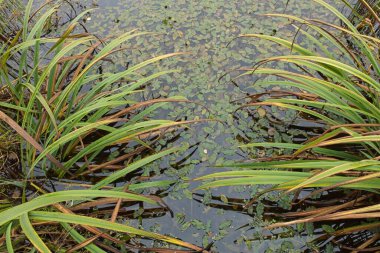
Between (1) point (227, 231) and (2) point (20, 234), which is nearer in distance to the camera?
(2) point (20, 234)

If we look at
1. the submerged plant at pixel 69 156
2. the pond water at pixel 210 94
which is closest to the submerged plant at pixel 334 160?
the pond water at pixel 210 94

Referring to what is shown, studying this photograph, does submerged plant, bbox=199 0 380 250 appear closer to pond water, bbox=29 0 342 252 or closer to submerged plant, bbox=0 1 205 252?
pond water, bbox=29 0 342 252

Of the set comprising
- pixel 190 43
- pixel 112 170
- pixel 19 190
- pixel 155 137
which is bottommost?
pixel 19 190

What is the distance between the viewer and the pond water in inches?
81.0

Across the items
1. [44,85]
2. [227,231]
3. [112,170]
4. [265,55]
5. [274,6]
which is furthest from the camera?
[274,6]

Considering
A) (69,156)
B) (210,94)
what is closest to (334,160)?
(210,94)

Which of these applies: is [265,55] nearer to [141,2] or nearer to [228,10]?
[228,10]

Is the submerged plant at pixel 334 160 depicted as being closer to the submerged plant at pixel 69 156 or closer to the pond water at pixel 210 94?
the pond water at pixel 210 94

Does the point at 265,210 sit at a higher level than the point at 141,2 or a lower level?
lower

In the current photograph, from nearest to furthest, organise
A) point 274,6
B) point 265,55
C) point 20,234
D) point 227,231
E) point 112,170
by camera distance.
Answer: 1. point 20,234
2. point 227,231
3. point 112,170
4. point 265,55
5. point 274,6

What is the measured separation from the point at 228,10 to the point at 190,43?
51 cm

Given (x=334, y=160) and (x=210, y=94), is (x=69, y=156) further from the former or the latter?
(x=334, y=160)

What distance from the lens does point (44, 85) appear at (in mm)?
2559

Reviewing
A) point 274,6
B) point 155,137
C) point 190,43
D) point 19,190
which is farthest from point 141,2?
point 19,190
